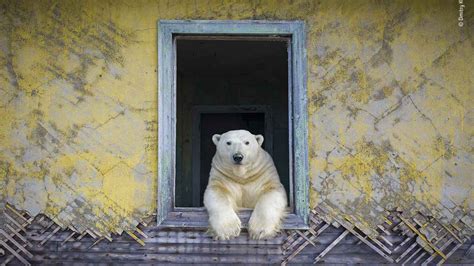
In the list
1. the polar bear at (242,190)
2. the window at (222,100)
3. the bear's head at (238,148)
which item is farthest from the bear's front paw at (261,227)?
the bear's head at (238,148)

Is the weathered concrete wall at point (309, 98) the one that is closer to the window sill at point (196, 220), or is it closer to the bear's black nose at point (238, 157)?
the window sill at point (196, 220)

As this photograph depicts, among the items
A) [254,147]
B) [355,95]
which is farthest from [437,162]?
[254,147]

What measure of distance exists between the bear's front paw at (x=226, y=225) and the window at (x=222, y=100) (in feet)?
0.45

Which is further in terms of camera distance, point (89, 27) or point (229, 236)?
point (89, 27)

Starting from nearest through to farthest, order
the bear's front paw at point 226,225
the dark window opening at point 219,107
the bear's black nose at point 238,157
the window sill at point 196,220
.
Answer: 1. the bear's front paw at point 226,225
2. the window sill at point 196,220
3. the bear's black nose at point 238,157
4. the dark window opening at point 219,107

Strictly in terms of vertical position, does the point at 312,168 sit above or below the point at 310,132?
below

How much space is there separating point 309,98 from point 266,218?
0.81 m

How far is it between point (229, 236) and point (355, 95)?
119 cm

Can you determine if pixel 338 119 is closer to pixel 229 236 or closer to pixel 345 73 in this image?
pixel 345 73

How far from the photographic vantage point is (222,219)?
11.1ft

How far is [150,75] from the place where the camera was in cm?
362

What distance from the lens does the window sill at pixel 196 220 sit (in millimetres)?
3510

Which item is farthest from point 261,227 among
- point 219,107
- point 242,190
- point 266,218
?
point 219,107

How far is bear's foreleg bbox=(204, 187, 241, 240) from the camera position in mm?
3387
